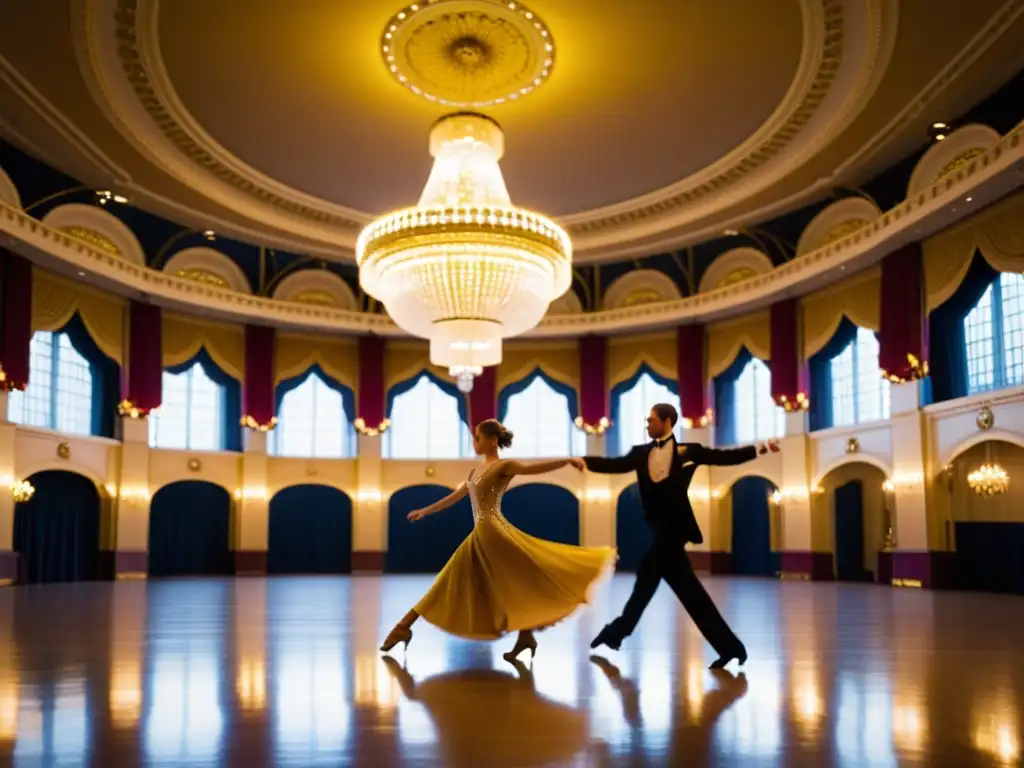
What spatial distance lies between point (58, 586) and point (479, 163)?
9.70m

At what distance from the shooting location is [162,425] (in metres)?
20.2

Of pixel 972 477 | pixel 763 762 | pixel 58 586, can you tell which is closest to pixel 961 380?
pixel 972 477

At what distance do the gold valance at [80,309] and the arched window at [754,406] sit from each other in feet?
40.9

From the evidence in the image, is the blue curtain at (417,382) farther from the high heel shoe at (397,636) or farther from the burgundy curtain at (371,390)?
the high heel shoe at (397,636)

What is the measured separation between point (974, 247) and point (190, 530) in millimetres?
16067

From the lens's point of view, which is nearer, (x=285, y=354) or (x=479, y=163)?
(x=479, y=163)

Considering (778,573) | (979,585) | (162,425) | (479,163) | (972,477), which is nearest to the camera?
(479,163)

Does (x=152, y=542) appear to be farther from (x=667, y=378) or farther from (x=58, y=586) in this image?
(x=667, y=378)


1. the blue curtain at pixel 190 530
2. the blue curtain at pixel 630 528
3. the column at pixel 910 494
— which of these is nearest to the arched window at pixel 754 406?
the blue curtain at pixel 630 528

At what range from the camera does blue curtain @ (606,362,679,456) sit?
21323mm

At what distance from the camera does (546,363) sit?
72.8ft

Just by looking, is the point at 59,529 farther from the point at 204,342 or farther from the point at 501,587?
the point at 501,587

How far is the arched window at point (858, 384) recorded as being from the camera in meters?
17.3

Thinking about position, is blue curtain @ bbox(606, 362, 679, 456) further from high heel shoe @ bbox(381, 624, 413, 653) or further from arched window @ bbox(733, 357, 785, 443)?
high heel shoe @ bbox(381, 624, 413, 653)
